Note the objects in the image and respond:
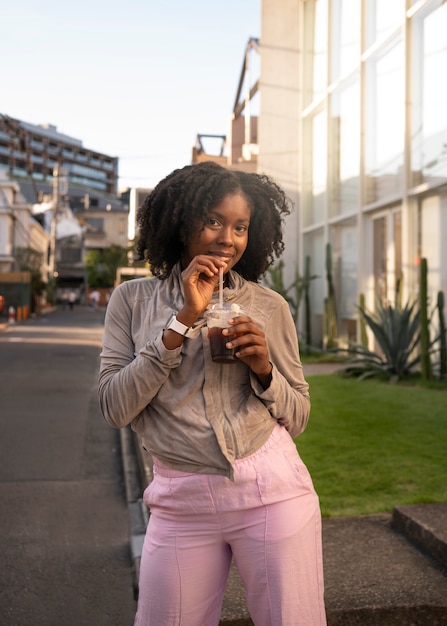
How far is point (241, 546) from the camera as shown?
1.92 meters

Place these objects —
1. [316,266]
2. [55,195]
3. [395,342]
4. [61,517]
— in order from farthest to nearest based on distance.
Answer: [55,195] < [316,266] < [395,342] < [61,517]

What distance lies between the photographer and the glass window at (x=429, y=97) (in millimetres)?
10570

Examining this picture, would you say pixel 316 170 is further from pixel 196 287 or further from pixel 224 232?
pixel 196 287

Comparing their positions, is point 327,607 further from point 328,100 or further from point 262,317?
point 328,100

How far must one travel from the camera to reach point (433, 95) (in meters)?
10.9

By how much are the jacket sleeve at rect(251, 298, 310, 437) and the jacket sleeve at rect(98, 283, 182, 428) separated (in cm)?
27

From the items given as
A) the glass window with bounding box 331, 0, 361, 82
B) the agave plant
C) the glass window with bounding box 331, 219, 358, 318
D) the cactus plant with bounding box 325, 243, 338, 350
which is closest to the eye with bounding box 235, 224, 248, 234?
the agave plant

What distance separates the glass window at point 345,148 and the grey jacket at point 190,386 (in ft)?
40.0

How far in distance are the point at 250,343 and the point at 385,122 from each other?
11.6 m

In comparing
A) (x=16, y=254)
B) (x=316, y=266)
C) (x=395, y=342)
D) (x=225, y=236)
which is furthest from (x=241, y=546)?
(x=16, y=254)

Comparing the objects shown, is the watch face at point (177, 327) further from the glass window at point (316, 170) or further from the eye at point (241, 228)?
the glass window at point (316, 170)

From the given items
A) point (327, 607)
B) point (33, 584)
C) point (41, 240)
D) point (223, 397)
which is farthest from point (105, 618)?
point (41, 240)

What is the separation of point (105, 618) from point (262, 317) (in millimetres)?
2323

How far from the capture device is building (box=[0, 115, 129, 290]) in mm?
76500
